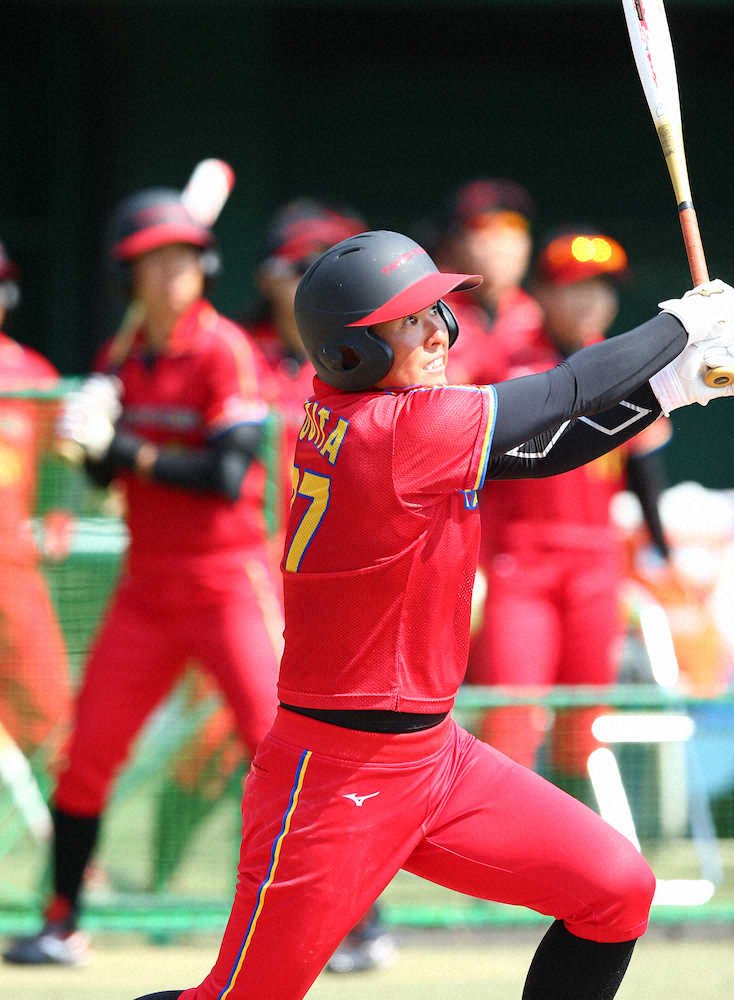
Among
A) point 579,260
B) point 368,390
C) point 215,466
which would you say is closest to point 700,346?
point 368,390

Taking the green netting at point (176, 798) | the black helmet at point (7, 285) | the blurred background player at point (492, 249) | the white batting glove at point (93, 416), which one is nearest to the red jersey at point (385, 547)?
the white batting glove at point (93, 416)

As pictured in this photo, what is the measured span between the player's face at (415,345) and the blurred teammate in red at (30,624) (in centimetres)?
217

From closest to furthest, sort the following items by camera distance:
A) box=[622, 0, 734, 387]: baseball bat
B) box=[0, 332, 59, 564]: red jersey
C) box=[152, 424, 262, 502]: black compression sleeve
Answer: box=[622, 0, 734, 387]: baseball bat, box=[152, 424, 262, 502]: black compression sleeve, box=[0, 332, 59, 564]: red jersey

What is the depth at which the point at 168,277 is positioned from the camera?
14.8 feet

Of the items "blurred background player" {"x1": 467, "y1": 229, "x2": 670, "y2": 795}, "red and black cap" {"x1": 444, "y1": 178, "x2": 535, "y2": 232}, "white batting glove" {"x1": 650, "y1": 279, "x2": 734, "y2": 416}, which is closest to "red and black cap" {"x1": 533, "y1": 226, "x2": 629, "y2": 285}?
"blurred background player" {"x1": 467, "y1": 229, "x2": 670, "y2": 795}

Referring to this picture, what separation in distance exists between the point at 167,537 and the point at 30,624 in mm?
666

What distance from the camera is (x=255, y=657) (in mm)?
4270

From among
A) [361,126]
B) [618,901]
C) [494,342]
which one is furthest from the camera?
[361,126]

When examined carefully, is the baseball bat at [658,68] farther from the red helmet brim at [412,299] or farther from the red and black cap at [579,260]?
the red and black cap at [579,260]

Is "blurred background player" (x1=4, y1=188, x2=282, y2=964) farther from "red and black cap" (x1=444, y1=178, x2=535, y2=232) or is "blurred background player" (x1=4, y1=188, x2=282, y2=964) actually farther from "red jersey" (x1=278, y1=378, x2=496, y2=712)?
"red jersey" (x1=278, y1=378, x2=496, y2=712)

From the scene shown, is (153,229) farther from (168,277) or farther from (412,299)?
(412,299)

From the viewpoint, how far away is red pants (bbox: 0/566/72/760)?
4746 mm

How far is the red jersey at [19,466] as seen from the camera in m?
4.74

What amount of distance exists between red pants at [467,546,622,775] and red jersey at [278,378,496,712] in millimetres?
1978
